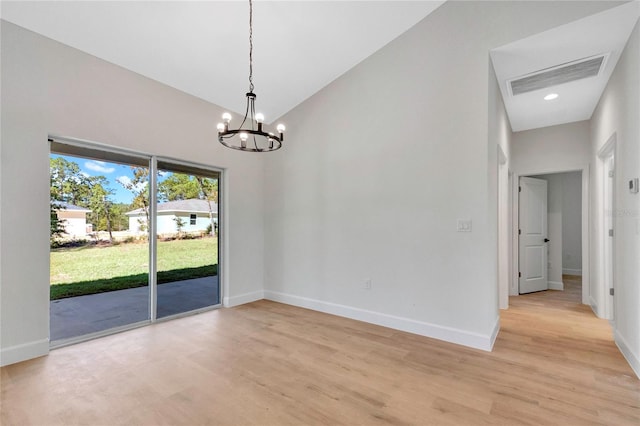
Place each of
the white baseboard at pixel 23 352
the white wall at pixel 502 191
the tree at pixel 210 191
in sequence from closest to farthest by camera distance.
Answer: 1. the white baseboard at pixel 23 352
2. the white wall at pixel 502 191
3. the tree at pixel 210 191

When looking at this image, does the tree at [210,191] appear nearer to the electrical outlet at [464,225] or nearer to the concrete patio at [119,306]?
the concrete patio at [119,306]

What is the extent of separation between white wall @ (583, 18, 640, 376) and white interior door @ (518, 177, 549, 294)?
2047 mm

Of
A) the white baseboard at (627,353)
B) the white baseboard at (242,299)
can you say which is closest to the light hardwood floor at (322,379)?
the white baseboard at (627,353)

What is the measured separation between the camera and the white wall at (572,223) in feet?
22.7

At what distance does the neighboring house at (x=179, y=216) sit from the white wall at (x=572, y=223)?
26.3 feet

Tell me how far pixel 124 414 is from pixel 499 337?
3.59m

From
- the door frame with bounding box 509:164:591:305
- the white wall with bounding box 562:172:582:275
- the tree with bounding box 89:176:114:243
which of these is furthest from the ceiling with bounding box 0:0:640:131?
the white wall with bounding box 562:172:582:275

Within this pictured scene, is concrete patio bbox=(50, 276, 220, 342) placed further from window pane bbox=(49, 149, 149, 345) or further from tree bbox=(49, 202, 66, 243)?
tree bbox=(49, 202, 66, 243)

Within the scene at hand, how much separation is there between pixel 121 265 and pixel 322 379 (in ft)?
9.44

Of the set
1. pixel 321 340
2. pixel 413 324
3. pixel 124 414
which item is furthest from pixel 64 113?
pixel 413 324

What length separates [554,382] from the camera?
7.62 ft

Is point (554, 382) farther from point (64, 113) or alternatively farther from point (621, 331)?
point (64, 113)

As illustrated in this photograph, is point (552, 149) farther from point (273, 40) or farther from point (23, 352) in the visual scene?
point (23, 352)

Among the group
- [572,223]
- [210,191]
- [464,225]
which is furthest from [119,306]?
[572,223]
